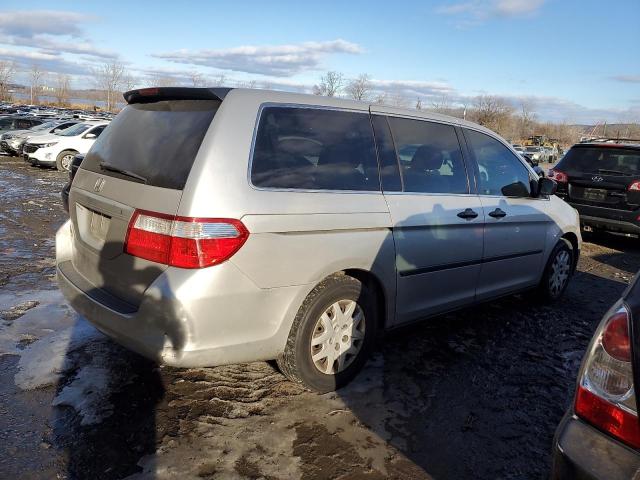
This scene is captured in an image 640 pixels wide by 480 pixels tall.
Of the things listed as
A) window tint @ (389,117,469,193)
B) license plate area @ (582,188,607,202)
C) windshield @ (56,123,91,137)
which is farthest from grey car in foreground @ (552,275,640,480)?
windshield @ (56,123,91,137)

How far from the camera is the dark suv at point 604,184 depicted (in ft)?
25.0

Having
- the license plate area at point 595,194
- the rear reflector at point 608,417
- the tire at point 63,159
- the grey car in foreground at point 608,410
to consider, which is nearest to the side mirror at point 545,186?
the grey car in foreground at point 608,410

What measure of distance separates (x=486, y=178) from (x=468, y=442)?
228 centimetres

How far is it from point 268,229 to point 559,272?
3923mm

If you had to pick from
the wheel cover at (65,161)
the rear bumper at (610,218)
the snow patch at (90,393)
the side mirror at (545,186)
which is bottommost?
the wheel cover at (65,161)

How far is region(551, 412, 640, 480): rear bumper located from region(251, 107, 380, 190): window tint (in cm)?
182

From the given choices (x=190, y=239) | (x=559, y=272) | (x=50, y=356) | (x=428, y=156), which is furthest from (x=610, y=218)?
(x=50, y=356)

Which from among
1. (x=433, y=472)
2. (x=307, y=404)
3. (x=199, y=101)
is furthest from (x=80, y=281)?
(x=433, y=472)

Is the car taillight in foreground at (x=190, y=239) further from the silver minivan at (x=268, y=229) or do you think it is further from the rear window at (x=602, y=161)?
the rear window at (x=602, y=161)

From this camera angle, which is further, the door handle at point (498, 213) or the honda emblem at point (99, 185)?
the door handle at point (498, 213)

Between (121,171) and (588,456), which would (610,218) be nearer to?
(588,456)

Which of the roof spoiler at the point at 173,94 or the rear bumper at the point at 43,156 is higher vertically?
the roof spoiler at the point at 173,94

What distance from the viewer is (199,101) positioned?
294 centimetres

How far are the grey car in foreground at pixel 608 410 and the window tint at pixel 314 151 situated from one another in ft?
5.75
